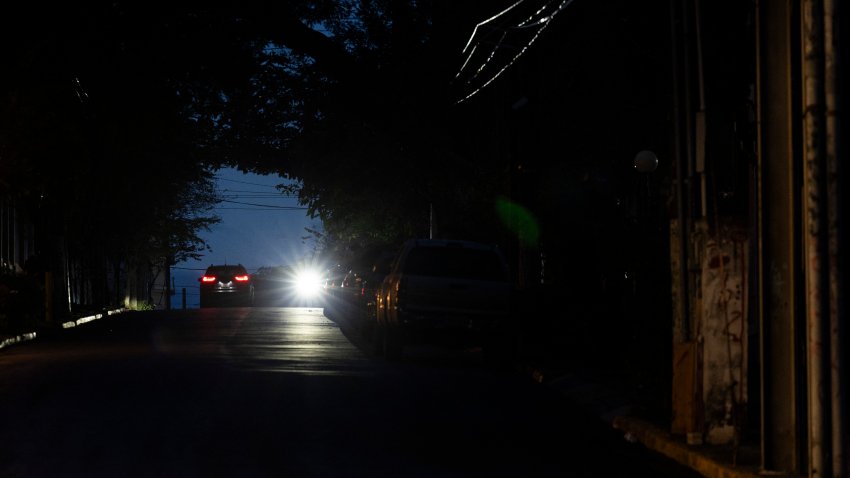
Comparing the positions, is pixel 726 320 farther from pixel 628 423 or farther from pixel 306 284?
pixel 306 284

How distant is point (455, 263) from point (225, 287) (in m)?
36.9

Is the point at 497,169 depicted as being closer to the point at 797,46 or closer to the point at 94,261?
the point at 797,46

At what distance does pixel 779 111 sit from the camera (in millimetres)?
10609

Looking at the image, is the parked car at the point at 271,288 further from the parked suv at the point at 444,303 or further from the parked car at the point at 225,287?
the parked suv at the point at 444,303

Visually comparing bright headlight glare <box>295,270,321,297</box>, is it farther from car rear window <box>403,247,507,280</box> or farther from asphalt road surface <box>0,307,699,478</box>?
asphalt road surface <box>0,307,699,478</box>

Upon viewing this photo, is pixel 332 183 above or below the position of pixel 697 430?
above

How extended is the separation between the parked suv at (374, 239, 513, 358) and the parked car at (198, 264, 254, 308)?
36508 mm

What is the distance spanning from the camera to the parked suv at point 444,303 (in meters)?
22.6

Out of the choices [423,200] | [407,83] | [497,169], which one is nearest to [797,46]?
[497,169]

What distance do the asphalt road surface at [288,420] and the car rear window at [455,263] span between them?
1423 millimetres

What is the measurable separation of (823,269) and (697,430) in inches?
135

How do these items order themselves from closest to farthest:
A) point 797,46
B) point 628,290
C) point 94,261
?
1. point 797,46
2. point 628,290
3. point 94,261

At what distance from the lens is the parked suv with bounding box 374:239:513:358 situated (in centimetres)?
2256

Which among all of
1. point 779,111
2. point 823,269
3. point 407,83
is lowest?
point 823,269
